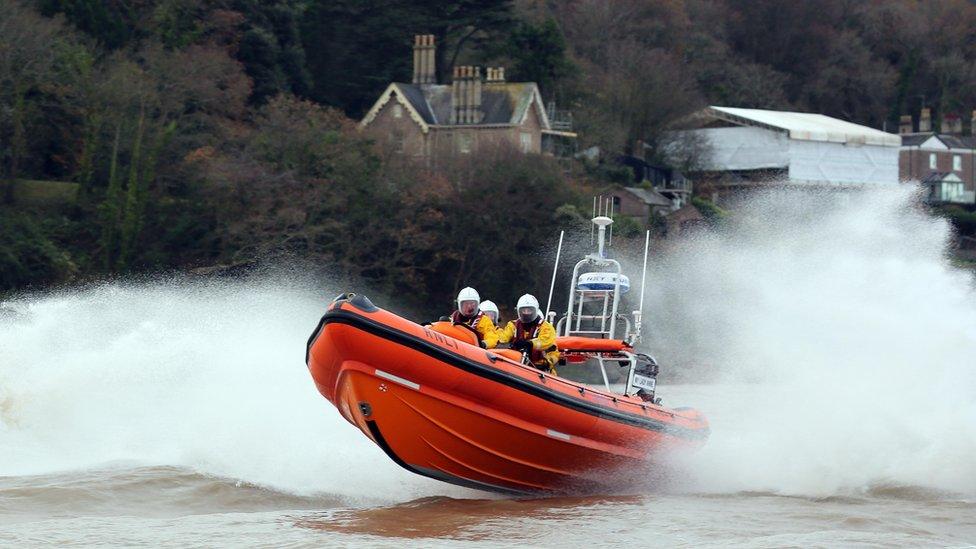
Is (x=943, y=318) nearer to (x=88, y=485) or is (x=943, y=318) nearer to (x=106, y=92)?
(x=88, y=485)

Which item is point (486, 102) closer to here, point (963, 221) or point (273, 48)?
point (273, 48)

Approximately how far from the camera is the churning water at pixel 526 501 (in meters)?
11.8

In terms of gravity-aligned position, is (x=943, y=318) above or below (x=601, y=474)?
above

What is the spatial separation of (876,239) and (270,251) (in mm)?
18151

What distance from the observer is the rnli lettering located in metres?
12.2

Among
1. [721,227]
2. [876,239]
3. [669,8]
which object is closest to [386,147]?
[721,227]

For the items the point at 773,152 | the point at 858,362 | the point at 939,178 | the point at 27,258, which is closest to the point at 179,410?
the point at 858,362

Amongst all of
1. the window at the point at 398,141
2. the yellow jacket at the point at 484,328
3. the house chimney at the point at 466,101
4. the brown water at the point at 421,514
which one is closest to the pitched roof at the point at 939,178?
the house chimney at the point at 466,101

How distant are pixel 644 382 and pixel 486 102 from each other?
33970mm

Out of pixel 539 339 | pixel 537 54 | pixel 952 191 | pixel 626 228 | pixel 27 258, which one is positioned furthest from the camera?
pixel 952 191

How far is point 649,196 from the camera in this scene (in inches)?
1948

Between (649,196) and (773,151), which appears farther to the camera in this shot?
(773,151)

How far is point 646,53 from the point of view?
63688 mm

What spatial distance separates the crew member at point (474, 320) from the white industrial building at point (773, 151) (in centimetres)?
4347
